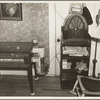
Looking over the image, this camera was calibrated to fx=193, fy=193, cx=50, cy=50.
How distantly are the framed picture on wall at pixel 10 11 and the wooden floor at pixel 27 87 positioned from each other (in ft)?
4.00

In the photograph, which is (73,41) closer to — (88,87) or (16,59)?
(88,87)

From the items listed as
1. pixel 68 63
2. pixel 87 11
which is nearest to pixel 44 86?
pixel 68 63

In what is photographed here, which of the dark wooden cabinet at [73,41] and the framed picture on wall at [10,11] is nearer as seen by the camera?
the dark wooden cabinet at [73,41]

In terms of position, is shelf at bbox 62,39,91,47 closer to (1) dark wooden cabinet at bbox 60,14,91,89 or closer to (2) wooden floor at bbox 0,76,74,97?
(1) dark wooden cabinet at bbox 60,14,91,89

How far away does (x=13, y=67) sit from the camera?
10.4 ft

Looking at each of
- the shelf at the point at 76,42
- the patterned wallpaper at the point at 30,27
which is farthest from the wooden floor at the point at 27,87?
the shelf at the point at 76,42

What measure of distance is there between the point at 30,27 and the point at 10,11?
1.57 feet

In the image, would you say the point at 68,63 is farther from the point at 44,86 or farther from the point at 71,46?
the point at 44,86

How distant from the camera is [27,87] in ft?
11.8

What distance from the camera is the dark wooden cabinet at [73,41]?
3.35 metres

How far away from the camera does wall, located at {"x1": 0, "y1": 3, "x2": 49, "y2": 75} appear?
3.61 m

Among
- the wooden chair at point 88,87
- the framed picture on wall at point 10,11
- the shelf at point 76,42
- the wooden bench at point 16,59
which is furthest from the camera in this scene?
the framed picture on wall at point 10,11

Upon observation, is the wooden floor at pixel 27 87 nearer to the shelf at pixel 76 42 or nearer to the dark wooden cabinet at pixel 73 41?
the dark wooden cabinet at pixel 73 41

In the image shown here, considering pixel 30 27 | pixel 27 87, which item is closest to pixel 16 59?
pixel 27 87
